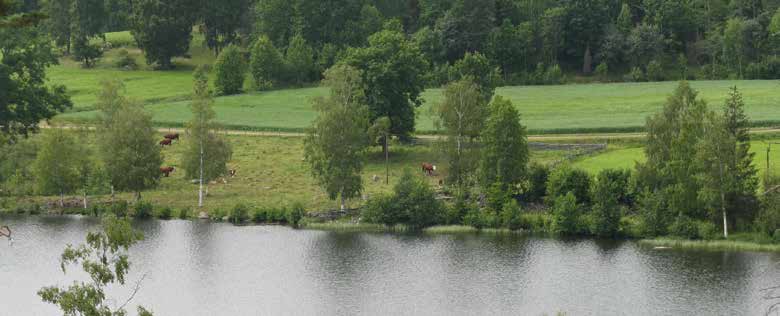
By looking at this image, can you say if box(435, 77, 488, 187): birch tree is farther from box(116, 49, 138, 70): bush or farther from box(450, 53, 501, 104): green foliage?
box(116, 49, 138, 70): bush

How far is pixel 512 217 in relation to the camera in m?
86.4

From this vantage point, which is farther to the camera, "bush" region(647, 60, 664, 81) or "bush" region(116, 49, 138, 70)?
"bush" region(116, 49, 138, 70)

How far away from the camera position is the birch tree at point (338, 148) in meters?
91.9

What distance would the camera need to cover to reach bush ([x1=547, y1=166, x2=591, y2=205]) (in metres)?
87.3

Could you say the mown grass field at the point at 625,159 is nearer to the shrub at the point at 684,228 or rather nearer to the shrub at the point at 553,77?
the shrub at the point at 684,228

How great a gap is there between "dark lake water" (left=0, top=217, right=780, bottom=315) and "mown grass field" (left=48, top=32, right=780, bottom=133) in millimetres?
30677

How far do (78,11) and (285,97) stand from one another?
1705 inches

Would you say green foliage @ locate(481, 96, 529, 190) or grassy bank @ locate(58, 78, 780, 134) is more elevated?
grassy bank @ locate(58, 78, 780, 134)

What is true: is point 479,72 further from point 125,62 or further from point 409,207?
point 125,62

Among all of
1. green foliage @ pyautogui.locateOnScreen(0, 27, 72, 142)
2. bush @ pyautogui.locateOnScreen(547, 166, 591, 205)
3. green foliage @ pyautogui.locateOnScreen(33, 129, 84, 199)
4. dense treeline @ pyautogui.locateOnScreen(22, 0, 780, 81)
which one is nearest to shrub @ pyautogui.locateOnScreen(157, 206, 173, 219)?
green foliage @ pyautogui.locateOnScreen(33, 129, 84, 199)

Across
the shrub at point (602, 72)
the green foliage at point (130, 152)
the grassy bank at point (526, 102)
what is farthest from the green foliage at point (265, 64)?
the green foliage at point (130, 152)

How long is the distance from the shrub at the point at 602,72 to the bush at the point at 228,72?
47.0m

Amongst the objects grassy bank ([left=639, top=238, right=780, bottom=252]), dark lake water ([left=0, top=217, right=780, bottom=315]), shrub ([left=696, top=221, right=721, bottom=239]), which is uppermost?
shrub ([left=696, top=221, right=721, bottom=239])

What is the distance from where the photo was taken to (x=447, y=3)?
17088 cm
